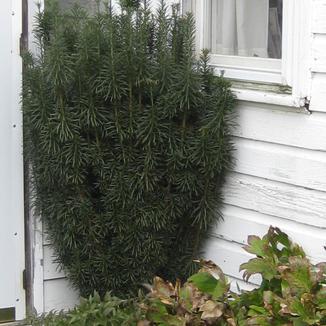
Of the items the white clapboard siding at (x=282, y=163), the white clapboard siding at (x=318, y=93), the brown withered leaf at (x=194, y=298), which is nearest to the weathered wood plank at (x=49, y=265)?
the brown withered leaf at (x=194, y=298)

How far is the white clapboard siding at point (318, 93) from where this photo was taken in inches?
139

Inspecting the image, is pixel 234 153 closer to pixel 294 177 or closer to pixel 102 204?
pixel 294 177

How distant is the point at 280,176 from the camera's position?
3801 mm

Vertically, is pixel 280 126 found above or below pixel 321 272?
above

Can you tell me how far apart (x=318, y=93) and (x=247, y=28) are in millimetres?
765

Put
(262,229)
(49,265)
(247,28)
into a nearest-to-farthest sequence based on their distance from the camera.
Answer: (262,229) < (247,28) < (49,265)

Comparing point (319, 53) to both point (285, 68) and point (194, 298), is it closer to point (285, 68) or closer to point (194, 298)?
point (285, 68)

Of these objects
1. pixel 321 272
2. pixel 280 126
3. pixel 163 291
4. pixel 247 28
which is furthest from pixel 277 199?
pixel 247 28

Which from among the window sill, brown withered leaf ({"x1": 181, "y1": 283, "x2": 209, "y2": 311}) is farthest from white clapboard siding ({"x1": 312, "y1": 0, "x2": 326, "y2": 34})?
brown withered leaf ({"x1": 181, "y1": 283, "x2": 209, "y2": 311})

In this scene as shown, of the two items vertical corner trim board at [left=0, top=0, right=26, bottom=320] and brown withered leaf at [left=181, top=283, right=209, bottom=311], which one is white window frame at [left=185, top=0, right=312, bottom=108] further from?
vertical corner trim board at [left=0, top=0, right=26, bottom=320]

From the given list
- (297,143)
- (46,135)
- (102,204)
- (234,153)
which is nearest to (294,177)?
(297,143)

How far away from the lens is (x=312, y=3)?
3.51m

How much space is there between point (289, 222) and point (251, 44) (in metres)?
1.03

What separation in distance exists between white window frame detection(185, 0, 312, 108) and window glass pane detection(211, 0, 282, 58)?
0.22 feet
